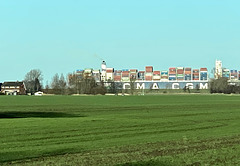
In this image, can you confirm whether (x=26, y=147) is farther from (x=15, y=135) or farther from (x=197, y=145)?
(x=197, y=145)

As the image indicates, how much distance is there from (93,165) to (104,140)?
798 cm

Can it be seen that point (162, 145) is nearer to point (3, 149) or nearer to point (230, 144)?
point (230, 144)

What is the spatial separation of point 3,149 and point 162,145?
6.32 meters

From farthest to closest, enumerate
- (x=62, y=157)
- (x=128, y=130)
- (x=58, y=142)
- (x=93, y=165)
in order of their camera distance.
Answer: (x=128, y=130) < (x=58, y=142) < (x=62, y=157) < (x=93, y=165)

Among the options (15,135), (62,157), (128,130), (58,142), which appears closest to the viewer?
(62,157)

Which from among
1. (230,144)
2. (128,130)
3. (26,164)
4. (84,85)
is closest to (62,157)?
(26,164)

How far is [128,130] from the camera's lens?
27.0 metres

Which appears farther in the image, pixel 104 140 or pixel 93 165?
pixel 104 140

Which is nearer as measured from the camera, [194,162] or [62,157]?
[194,162]

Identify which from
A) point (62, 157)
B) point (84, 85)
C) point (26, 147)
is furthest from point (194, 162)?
point (84, 85)

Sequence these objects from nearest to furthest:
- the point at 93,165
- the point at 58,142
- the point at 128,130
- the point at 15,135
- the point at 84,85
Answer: the point at 93,165
the point at 58,142
the point at 15,135
the point at 128,130
the point at 84,85

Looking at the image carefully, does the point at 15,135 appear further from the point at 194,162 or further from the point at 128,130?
the point at 194,162

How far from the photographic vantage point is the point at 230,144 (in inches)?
742

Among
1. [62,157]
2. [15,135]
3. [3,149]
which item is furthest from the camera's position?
[15,135]
